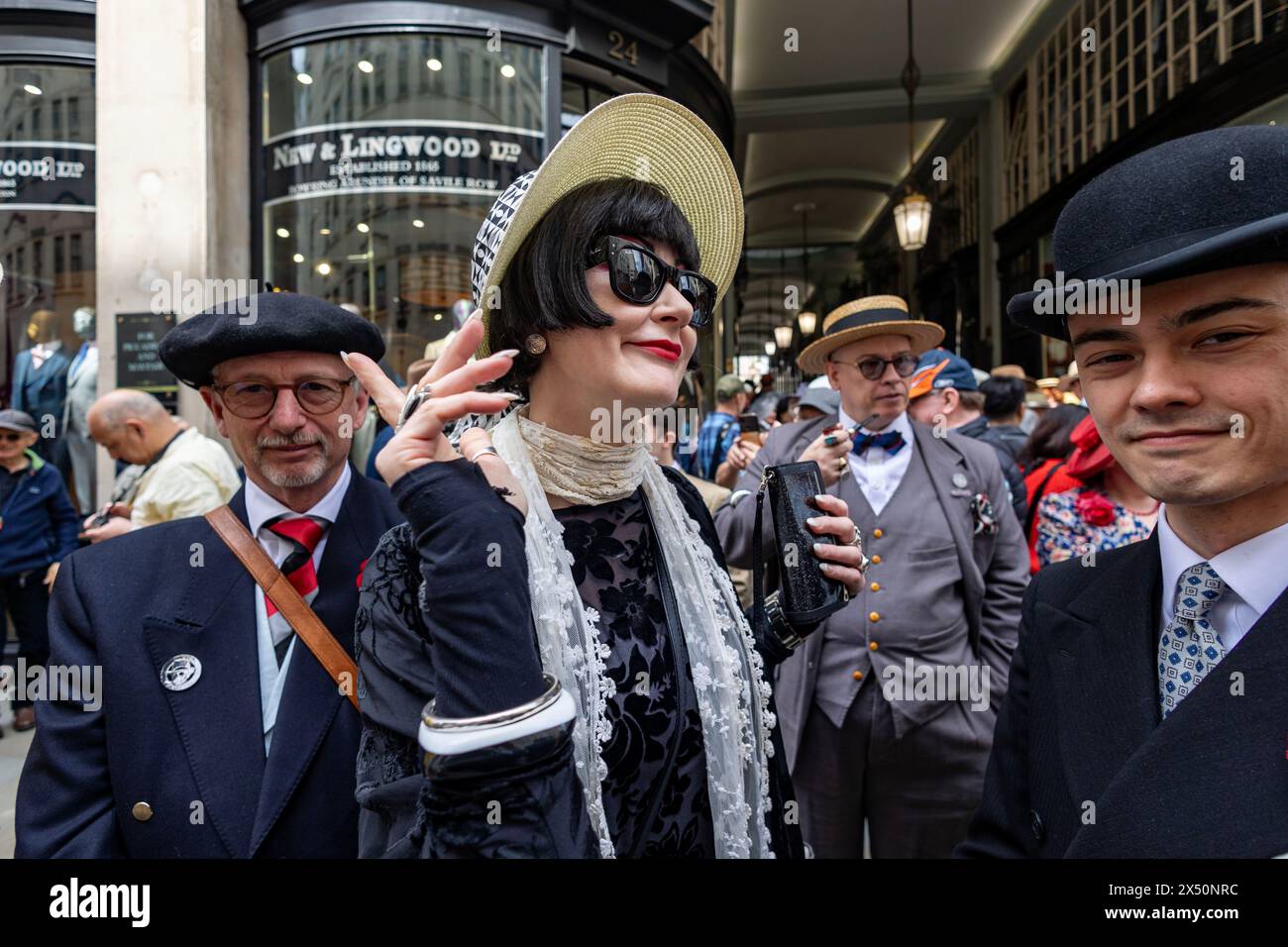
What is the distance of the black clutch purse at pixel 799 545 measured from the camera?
150cm

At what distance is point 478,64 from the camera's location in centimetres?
655

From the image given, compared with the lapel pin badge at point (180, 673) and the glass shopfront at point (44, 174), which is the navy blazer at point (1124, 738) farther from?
the glass shopfront at point (44, 174)

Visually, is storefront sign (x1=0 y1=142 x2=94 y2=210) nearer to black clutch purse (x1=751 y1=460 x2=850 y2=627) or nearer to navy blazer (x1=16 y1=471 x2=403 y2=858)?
navy blazer (x1=16 y1=471 x2=403 y2=858)

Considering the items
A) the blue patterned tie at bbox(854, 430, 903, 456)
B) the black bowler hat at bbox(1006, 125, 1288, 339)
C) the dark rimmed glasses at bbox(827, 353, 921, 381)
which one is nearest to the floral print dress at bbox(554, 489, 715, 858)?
the black bowler hat at bbox(1006, 125, 1288, 339)

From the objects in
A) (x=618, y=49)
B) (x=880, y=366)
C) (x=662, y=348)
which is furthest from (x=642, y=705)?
(x=618, y=49)

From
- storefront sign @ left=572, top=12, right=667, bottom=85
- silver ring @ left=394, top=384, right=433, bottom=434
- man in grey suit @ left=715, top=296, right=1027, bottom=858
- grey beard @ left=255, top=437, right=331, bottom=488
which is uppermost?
storefront sign @ left=572, top=12, right=667, bottom=85

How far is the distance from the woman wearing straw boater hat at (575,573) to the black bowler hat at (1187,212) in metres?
0.67

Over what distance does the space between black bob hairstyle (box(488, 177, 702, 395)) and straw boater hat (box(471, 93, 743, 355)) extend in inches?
1.3

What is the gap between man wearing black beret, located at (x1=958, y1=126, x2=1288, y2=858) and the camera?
955 millimetres

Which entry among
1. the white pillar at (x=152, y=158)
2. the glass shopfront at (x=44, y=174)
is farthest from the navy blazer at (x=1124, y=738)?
the glass shopfront at (x=44, y=174)

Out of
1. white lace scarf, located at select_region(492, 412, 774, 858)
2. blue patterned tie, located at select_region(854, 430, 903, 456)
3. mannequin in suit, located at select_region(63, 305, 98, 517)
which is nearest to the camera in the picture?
white lace scarf, located at select_region(492, 412, 774, 858)

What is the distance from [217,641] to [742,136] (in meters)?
12.9

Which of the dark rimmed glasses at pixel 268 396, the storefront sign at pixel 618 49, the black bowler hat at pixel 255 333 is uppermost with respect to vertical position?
the storefront sign at pixel 618 49
